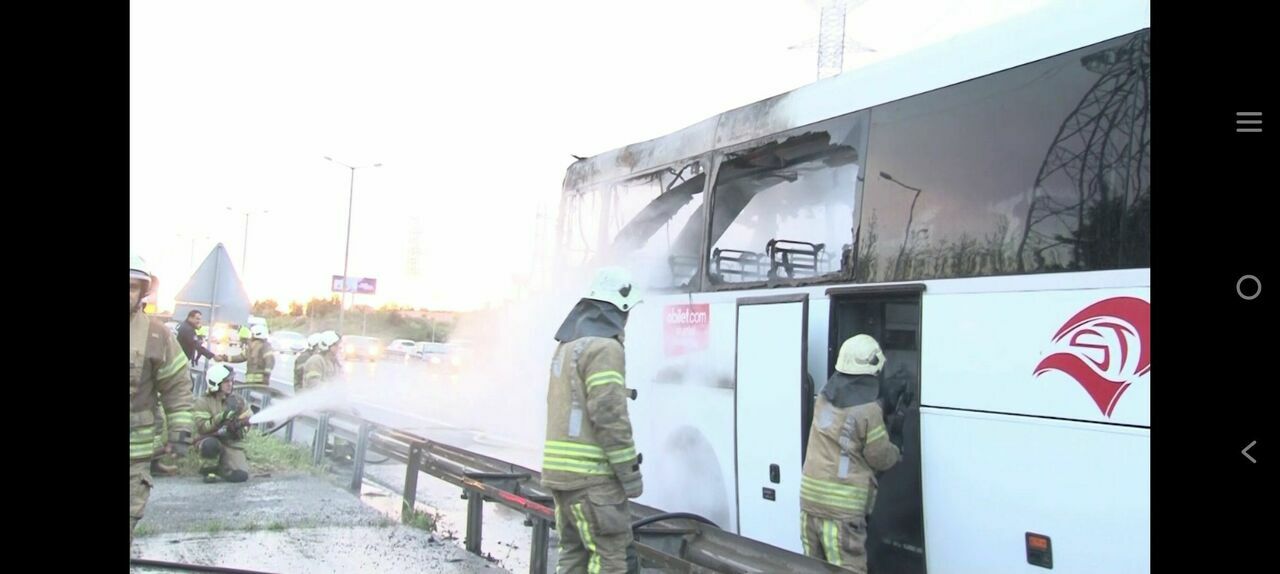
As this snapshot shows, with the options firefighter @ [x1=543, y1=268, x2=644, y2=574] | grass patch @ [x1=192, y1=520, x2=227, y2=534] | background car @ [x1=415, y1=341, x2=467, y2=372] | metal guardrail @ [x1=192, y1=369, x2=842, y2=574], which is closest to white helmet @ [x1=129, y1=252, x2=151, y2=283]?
firefighter @ [x1=543, y1=268, x2=644, y2=574]

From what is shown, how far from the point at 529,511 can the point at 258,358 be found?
7.38 metres

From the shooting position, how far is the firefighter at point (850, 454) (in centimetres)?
434

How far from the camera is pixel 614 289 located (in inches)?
168

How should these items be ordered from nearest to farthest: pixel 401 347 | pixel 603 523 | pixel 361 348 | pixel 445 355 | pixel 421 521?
pixel 603 523
pixel 421 521
pixel 445 355
pixel 361 348
pixel 401 347

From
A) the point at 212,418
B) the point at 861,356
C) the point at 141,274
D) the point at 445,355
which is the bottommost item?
the point at 212,418

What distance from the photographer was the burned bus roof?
12.2 ft

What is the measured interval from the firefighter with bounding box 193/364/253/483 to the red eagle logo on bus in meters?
7.54

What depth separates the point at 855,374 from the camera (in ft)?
14.5

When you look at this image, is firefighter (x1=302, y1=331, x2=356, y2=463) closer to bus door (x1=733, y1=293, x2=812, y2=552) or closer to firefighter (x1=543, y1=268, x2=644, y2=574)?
bus door (x1=733, y1=293, x2=812, y2=552)

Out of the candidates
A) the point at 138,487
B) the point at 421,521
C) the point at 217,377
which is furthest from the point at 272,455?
the point at 138,487

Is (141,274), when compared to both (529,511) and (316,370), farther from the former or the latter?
(316,370)
